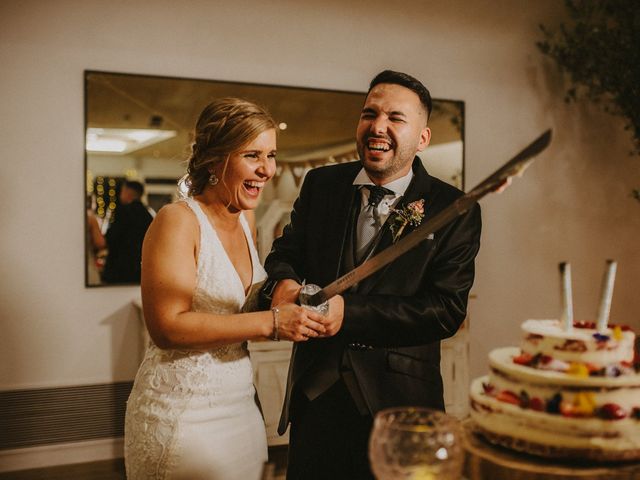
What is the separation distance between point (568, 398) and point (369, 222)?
95cm

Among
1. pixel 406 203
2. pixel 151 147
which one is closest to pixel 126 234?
pixel 151 147

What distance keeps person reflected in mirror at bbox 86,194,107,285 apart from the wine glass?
3.17m

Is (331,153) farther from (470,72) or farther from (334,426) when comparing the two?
(334,426)

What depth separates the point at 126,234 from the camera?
3738mm

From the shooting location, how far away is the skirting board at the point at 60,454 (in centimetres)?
360

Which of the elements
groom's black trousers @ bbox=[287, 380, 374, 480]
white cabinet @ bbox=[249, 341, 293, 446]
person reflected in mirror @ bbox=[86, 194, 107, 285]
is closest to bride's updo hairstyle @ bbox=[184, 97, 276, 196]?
groom's black trousers @ bbox=[287, 380, 374, 480]

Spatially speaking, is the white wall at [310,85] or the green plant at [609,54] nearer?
the white wall at [310,85]

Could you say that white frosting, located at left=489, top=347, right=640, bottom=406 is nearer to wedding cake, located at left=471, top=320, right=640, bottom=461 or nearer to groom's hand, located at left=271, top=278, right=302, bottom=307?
wedding cake, located at left=471, top=320, right=640, bottom=461

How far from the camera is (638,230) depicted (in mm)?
5121

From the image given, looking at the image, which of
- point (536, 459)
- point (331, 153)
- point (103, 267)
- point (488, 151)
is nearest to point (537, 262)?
point (488, 151)

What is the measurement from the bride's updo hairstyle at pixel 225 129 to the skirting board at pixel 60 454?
102 inches

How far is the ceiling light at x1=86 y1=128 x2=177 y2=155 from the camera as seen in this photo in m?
3.67

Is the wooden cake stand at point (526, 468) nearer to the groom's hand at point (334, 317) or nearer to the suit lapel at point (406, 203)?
the groom's hand at point (334, 317)

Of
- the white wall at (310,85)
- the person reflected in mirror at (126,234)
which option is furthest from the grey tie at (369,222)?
the white wall at (310,85)
